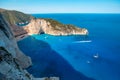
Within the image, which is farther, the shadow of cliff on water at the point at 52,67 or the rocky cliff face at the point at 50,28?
the rocky cliff face at the point at 50,28

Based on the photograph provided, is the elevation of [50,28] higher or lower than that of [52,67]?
lower

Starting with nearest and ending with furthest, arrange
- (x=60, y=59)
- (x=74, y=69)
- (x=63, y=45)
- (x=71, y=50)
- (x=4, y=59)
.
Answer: (x=4, y=59), (x=74, y=69), (x=60, y=59), (x=71, y=50), (x=63, y=45)

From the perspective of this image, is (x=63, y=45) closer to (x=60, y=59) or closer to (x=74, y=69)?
(x=60, y=59)

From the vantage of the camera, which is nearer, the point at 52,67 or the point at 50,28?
the point at 52,67

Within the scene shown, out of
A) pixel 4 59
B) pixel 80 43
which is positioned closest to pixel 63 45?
pixel 80 43

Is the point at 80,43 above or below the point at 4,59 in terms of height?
below

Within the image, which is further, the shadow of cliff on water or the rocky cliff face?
the rocky cliff face

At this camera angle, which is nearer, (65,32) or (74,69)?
(74,69)

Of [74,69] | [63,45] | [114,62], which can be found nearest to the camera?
[74,69]
